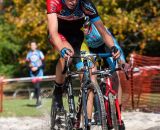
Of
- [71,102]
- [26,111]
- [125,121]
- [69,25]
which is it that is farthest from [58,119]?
[26,111]

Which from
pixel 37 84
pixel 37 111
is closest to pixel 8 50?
pixel 37 84

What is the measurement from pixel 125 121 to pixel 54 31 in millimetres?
3956

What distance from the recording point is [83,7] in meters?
6.31

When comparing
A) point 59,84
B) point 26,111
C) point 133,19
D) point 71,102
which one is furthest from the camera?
point 133,19

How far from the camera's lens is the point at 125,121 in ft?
31.3

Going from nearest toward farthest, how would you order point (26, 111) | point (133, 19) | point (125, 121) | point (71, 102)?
1. point (71, 102)
2. point (125, 121)
3. point (26, 111)
4. point (133, 19)

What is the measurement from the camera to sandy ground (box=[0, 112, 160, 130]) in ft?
29.7

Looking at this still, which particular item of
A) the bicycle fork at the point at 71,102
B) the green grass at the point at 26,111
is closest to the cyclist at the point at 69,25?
the bicycle fork at the point at 71,102

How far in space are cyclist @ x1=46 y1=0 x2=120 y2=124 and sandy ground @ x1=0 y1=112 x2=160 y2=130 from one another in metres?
2.47

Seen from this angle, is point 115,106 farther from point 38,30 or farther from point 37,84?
point 38,30

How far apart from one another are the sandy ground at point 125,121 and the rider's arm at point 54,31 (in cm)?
307

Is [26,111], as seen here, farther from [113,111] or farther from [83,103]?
[83,103]

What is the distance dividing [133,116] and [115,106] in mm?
3971

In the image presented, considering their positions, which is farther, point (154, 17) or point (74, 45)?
point (154, 17)
